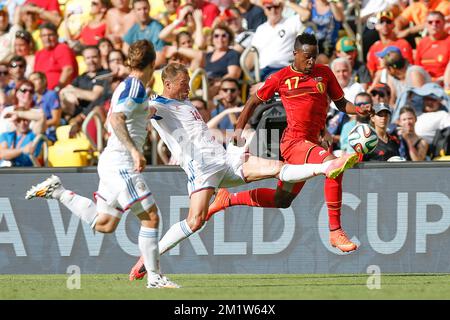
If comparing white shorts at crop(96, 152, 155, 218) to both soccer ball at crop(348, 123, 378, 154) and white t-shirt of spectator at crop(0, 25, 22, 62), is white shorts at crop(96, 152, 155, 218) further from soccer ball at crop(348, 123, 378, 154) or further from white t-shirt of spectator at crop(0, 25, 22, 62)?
white t-shirt of spectator at crop(0, 25, 22, 62)

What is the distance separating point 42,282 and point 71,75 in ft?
21.5

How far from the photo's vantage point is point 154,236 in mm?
9680

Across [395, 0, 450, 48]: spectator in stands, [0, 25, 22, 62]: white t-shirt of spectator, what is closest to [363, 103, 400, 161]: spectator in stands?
[395, 0, 450, 48]: spectator in stands

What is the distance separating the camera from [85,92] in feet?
53.5

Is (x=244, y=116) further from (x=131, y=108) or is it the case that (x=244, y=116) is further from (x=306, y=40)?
(x=131, y=108)

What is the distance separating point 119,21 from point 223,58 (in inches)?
98.3

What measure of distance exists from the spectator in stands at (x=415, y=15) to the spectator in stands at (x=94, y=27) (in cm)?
478

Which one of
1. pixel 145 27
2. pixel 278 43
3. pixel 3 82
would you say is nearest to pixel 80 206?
pixel 278 43

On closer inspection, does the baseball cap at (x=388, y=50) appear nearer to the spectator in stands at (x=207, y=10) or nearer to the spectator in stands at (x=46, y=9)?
the spectator in stands at (x=207, y=10)

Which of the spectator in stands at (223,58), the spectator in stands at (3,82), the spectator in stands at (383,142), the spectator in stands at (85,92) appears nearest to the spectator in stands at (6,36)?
the spectator in stands at (3,82)

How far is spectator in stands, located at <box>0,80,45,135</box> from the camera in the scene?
15297 mm

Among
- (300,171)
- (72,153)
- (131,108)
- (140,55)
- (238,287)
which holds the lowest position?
(238,287)

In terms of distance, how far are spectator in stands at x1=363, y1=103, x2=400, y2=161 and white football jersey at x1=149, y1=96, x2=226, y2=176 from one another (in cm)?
282

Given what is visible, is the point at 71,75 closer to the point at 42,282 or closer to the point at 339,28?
the point at 339,28
